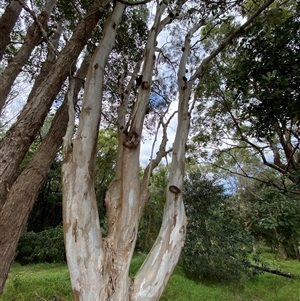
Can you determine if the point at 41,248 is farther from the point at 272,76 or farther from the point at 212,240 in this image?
the point at 272,76

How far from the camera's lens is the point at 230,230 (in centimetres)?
556

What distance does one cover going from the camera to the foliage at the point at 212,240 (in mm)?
5262

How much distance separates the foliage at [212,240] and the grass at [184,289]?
0.95ft

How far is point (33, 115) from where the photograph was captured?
2.71 meters

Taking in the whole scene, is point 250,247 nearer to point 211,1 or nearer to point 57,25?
point 211,1

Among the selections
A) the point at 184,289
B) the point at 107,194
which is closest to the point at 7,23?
the point at 107,194

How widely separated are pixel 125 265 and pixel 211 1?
12.9ft

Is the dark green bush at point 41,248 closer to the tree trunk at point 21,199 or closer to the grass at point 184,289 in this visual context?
the grass at point 184,289

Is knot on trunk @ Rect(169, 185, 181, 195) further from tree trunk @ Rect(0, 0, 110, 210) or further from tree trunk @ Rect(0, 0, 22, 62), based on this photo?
tree trunk @ Rect(0, 0, 22, 62)

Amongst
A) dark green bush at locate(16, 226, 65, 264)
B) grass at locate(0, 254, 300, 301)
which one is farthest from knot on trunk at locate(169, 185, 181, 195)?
dark green bush at locate(16, 226, 65, 264)

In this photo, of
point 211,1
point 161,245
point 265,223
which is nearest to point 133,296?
point 161,245

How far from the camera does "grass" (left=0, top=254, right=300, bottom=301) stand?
394 cm

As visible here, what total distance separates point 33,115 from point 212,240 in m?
4.79

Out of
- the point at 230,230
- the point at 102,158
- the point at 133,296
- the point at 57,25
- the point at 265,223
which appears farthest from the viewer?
the point at 102,158
